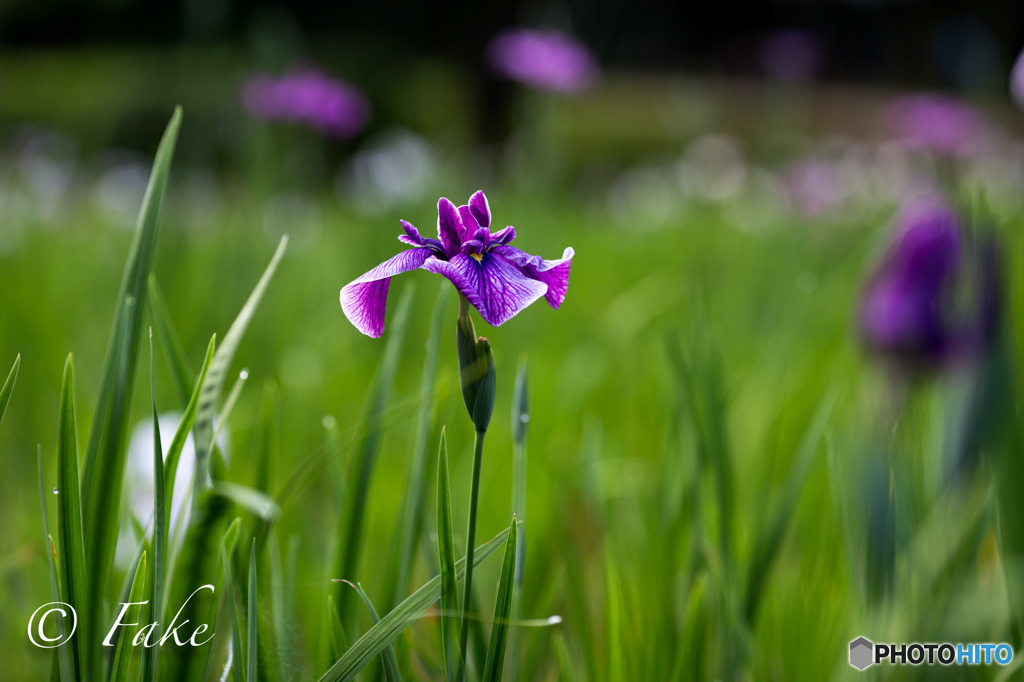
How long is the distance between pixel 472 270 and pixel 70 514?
256 mm

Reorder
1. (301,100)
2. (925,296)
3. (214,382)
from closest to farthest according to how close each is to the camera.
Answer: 1. (214,382)
2. (925,296)
3. (301,100)

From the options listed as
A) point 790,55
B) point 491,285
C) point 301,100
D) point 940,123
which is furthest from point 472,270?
point 790,55

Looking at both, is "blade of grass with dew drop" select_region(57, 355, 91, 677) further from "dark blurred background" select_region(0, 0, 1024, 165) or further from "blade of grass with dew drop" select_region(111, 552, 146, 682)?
"dark blurred background" select_region(0, 0, 1024, 165)

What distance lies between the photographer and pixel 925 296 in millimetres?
618

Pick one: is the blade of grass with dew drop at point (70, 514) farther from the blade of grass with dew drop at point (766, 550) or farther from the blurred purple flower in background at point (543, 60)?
the blurred purple flower in background at point (543, 60)

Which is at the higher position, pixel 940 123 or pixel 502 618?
pixel 940 123

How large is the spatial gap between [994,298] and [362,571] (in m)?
0.58

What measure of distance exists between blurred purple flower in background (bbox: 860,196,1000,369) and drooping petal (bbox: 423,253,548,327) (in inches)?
14.4

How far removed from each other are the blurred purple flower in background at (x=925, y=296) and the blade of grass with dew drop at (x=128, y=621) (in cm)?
56

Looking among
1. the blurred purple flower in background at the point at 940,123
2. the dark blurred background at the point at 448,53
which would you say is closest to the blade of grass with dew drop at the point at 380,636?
the blurred purple flower in background at the point at 940,123

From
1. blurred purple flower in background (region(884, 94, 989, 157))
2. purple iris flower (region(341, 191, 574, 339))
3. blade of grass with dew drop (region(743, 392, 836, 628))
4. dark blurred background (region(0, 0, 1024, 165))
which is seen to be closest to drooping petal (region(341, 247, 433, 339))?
A: purple iris flower (region(341, 191, 574, 339))

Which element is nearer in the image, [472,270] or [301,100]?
[472,270]

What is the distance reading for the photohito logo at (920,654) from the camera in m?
0.50

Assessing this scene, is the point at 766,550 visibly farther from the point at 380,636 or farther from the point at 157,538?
the point at 157,538
